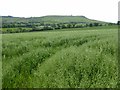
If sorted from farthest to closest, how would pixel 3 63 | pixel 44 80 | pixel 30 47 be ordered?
1. pixel 30 47
2. pixel 3 63
3. pixel 44 80

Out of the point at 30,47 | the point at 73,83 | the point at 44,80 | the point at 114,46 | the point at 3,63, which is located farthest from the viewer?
the point at 30,47

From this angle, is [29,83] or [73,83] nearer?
[73,83]

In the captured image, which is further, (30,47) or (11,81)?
(30,47)

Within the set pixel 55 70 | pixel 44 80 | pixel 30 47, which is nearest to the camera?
pixel 44 80

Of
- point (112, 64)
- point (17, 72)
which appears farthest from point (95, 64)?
point (17, 72)

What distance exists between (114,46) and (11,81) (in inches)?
244

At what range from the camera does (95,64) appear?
8.91m

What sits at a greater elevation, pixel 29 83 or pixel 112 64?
pixel 112 64

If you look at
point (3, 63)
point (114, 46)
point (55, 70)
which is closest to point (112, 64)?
point (55, 70)

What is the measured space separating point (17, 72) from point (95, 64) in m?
3.20

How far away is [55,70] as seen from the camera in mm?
8711

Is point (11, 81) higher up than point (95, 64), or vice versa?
point (95, 64)

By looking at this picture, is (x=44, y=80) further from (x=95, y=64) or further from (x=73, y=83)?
(x=95, y=64)

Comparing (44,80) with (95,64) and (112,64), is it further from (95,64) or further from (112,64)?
(112,64)
